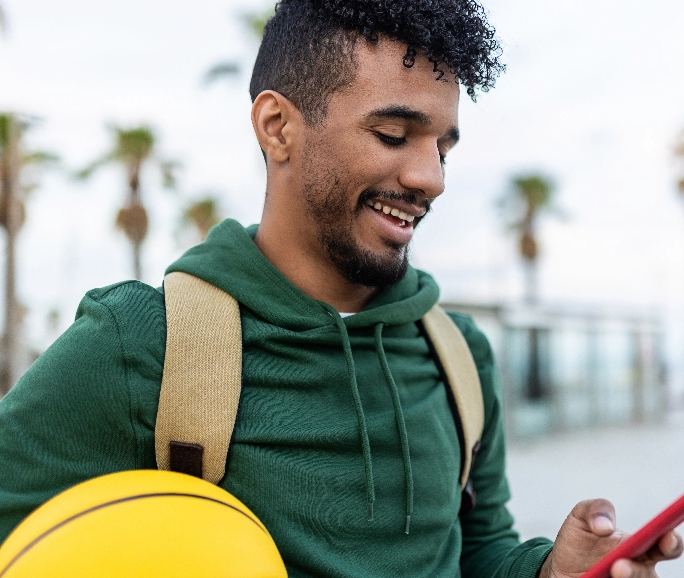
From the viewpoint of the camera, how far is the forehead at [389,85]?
212 cm

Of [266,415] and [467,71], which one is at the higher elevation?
[467,71]

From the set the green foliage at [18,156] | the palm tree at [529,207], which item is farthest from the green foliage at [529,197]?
the green foliage at [18,156]

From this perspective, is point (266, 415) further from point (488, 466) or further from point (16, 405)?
point (488, 466)

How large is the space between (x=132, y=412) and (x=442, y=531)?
0.95m

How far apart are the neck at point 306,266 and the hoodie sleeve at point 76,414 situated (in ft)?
1.69

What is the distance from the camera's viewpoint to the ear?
89.7 inches

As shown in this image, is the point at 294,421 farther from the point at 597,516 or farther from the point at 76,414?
the point at 597,516

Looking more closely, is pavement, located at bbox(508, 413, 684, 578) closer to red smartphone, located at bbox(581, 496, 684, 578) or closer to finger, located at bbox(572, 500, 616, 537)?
finger, located at bbox(572, 500, 616, 537)

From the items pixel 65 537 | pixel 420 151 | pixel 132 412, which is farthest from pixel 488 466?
pixel 65 537

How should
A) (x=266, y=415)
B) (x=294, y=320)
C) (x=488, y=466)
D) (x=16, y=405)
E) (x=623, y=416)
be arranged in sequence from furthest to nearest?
(x=623, y=416) < (x=488, y=466) < (x=294, y=320) < (x=266, y=415) < (x=16, y=405)

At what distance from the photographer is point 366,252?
7.20 feet

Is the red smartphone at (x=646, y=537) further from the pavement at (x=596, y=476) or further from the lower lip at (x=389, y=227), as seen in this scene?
the pavement at (x=596, y=476)

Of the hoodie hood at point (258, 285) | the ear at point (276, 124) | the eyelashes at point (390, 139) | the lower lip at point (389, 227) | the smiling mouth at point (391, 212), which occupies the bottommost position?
the hoodie hood at point (258, 285)

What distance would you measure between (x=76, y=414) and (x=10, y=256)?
593 inches
